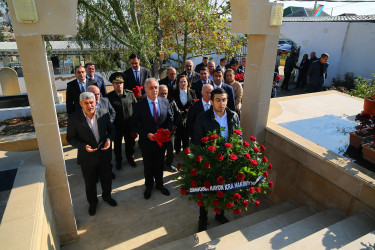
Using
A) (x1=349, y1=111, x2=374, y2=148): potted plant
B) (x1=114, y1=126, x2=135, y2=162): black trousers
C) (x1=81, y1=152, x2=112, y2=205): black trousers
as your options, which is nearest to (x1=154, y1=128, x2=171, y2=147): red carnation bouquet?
(x1=81, y1=152, x2=112, y2=205): black trousers

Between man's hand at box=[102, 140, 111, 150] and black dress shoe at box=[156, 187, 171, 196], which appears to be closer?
man's hand at box=[102, 140, 111, 150]

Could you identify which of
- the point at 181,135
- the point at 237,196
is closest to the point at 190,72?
the point at 181,135

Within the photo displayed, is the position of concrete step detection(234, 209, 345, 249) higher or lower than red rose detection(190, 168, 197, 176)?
lower

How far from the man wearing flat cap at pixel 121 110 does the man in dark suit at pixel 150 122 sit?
86 cm

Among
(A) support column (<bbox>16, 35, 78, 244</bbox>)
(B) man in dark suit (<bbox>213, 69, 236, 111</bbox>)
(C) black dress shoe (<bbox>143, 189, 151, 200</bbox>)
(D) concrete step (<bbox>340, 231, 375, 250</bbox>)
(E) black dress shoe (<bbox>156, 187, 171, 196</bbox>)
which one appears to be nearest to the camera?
(D) concrete step (<bbox>340, 231, 375, 250</bbox>)

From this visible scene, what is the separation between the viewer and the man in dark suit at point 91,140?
3448 mm

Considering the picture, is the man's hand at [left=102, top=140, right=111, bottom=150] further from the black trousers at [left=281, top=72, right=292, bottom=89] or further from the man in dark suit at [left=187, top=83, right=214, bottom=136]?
the black trousers at [left=281, top=72, right=292, bottom=89]

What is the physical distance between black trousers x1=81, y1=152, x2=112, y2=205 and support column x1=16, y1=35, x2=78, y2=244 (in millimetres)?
506

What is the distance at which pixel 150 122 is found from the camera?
161 inches

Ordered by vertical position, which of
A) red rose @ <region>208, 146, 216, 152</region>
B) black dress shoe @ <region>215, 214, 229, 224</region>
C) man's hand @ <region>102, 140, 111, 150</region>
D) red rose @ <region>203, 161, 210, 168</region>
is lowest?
black dress shoe @ <region>215, 214, 229, 224</region>

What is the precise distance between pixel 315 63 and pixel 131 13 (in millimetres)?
6681

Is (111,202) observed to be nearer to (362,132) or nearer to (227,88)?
(227,88)

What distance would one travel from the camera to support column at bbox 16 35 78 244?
2652mm

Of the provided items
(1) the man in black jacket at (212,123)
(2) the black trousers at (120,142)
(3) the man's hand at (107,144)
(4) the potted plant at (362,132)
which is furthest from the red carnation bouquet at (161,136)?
(4) the potted plant at (362,132)
